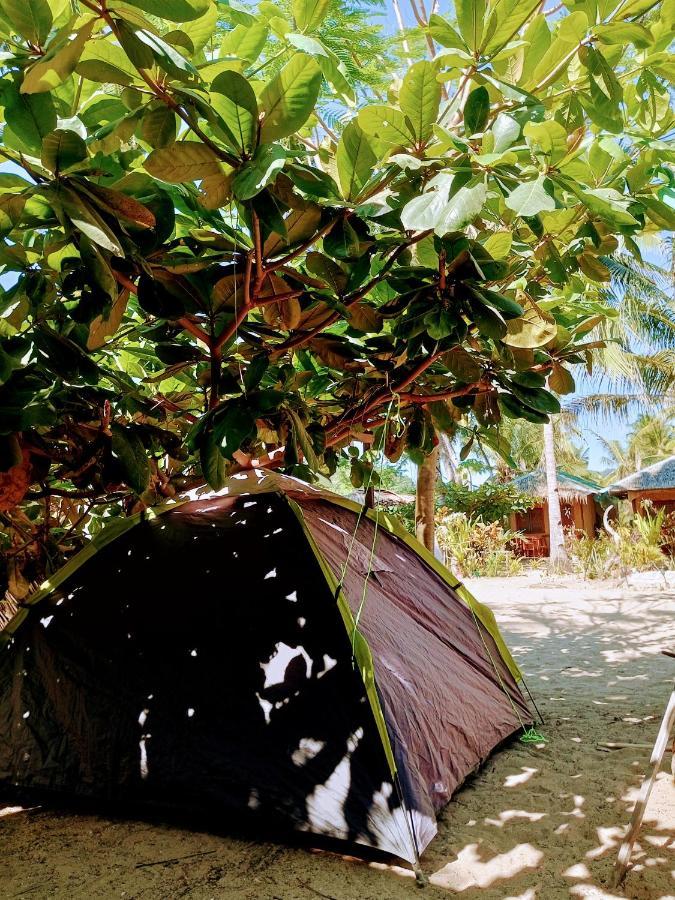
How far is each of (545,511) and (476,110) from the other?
649 inches

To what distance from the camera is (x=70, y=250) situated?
1.49 meters

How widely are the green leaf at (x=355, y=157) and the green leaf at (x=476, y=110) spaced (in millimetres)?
160

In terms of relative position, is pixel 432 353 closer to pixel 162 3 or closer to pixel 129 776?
pixel 162 3

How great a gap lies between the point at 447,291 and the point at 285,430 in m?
0.72

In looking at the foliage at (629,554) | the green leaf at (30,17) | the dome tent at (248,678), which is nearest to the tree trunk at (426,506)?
the dome tent at (248,678)

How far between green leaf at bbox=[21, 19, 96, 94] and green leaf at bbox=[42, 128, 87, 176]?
0.15m

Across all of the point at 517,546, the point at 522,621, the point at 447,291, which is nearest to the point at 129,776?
the point at 447,291

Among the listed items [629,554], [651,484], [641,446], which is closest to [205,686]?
[629,554]

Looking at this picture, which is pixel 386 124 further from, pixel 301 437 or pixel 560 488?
pixel 560 488

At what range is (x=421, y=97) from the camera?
3.58 feet

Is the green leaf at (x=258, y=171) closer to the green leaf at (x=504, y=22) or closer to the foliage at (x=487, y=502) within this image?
the green leaf at (x=504, y=22)

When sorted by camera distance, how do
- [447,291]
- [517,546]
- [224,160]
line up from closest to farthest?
[224,160] → [447,291] → [517,546]

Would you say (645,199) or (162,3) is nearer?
(162,3)

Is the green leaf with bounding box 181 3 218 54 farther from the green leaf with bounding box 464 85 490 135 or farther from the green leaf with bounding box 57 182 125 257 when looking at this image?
the green leaf with bounding box 464 85 490 135
